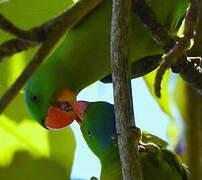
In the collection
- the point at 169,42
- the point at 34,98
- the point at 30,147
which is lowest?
the point at 30,147

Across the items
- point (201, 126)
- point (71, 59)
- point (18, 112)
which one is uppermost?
point (71, 59)

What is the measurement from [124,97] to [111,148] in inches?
12.7

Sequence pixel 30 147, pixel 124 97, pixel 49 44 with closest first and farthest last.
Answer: pixel 49 44 < pixel 124 97 < pixel 30 147

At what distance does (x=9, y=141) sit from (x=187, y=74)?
418mm

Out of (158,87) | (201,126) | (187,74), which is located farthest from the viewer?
(201,126)

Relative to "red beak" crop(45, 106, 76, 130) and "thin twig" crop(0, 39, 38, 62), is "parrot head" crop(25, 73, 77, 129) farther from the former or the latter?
"thin twig" crop(0, 39, 38, 62)

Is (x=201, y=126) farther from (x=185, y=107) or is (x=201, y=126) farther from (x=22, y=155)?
(x=22, y=155)

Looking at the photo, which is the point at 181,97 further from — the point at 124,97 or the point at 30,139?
the point at 124,97

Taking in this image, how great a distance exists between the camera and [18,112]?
3.74 feet

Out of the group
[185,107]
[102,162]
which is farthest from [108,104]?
[185,107]

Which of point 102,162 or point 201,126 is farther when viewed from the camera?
point 201,126

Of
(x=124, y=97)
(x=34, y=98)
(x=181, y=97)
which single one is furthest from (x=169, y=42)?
(x=181, y=97)

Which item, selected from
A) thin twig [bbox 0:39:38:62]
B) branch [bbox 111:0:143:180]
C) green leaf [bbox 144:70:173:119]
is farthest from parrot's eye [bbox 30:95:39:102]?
thin twig [bbox 0:39:38:62]

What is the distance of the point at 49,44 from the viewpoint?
0.58m
